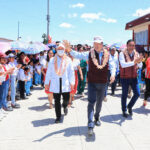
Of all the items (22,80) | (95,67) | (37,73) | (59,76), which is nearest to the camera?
(95,67)

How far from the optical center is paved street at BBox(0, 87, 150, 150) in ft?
12.1

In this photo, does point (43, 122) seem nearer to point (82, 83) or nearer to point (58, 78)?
point (58, 78)

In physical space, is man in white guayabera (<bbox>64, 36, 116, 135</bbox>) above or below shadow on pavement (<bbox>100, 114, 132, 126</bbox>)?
above

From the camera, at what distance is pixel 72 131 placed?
4367 millimetres

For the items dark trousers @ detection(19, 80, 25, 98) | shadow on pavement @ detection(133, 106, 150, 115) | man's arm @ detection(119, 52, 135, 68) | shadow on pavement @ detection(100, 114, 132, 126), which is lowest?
shadow on pavement @ detection(100, 114, 132, 126)

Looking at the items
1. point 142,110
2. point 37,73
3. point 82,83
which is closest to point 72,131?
point 142,110

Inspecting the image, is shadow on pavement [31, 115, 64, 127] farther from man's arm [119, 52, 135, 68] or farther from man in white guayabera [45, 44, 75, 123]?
man's arm [119, 52, 135, 68]

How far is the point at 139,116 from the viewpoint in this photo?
18.0 feet

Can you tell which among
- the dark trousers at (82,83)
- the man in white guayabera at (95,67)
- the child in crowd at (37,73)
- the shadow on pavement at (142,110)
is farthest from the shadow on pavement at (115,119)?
the child in crowd at (37,73)

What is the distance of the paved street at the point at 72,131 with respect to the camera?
369 centimetres

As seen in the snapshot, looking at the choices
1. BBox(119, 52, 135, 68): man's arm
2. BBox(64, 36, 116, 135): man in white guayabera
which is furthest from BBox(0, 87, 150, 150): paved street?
BBox(119, 52, 135, 68): man's arm

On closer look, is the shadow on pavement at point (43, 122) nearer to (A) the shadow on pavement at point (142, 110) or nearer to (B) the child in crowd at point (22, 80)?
(A) the shadow on pavement at point (142, 110)

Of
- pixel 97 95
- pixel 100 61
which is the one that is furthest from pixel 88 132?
pixel 100 61

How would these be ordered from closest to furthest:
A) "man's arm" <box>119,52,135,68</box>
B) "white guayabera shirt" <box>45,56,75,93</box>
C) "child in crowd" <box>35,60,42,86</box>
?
"white guayabera shirt" <box>45,56,75,93</box>
"man's arm" <box>119,52,135,68</box>
"child in crowd" <box>35,60,42,86</box>
